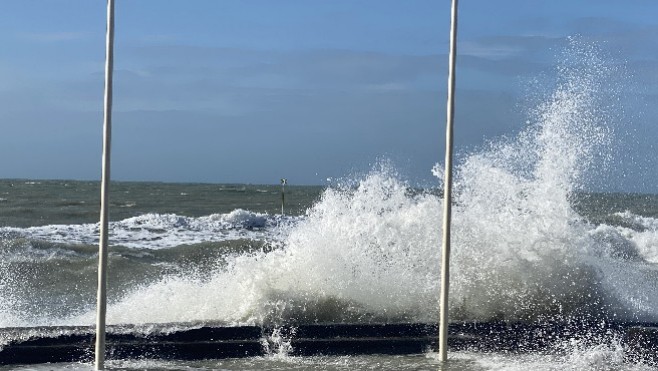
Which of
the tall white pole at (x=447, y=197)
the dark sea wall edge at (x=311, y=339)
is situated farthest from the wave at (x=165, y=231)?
the tall white pole at (x=447, y=197)

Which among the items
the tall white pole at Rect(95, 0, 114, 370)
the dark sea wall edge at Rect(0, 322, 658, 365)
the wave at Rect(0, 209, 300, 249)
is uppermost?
the tall white pole at Rect(95, 0, 114, 370)

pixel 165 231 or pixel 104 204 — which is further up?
pixel 104 204

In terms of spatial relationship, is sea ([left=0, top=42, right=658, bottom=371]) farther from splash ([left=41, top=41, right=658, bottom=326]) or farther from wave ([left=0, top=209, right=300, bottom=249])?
wave ([left=0, top=209, right=300, bottom=249])

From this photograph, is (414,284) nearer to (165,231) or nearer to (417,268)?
(417,268)

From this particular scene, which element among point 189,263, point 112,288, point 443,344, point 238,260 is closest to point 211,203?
point 189,263

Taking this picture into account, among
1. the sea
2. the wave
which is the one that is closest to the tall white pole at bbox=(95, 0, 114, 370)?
the sea

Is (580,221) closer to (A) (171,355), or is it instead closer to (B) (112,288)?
(A) (171,355)

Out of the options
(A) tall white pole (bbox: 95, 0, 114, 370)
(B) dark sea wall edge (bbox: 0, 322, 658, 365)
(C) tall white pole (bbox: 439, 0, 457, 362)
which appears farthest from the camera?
(B) dark sea wall edge (bbox: 0, 322, 658, 365)

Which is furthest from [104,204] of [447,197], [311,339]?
[447,197]

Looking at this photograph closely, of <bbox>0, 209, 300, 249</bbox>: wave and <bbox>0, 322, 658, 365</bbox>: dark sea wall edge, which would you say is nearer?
<bbox>0, 322, 658, 365</bbox>: dark sea wall edge

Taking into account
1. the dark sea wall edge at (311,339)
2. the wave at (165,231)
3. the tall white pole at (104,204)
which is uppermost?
the tall white pole at (104,204)

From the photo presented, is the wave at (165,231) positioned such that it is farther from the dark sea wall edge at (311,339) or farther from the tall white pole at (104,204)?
the tall white pole at (104,204)

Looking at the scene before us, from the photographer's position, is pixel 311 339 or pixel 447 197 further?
pixel 311 339

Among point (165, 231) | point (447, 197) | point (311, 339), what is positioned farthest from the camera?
point (165, 231)
